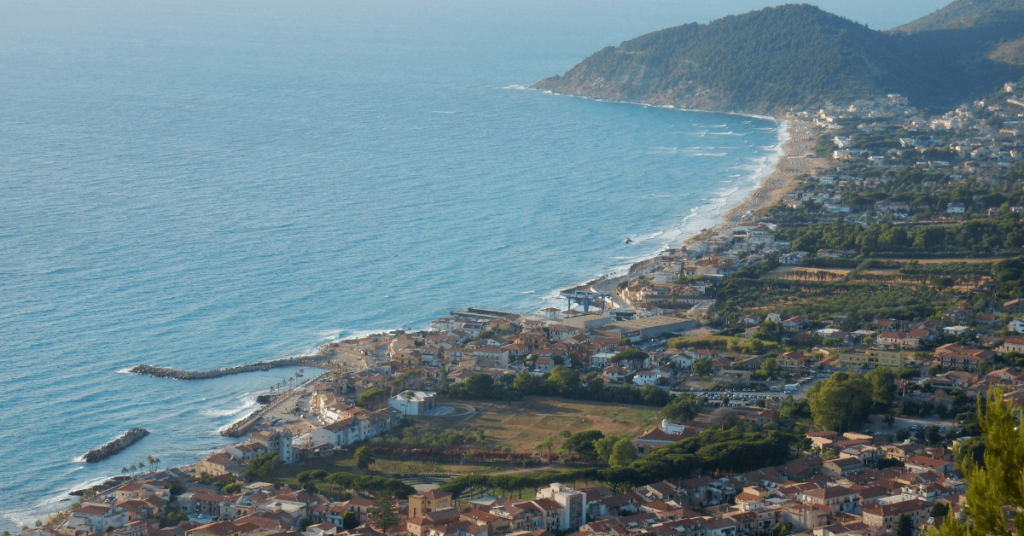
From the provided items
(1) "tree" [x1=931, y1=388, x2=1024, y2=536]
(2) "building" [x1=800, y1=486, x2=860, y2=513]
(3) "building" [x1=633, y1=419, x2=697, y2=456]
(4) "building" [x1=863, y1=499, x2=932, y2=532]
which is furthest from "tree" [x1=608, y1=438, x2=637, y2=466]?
(1) "tree" [x1=931, y1=388, x2=1024, y2=536]

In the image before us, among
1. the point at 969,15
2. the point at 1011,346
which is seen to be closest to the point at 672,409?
the point at 1011,346

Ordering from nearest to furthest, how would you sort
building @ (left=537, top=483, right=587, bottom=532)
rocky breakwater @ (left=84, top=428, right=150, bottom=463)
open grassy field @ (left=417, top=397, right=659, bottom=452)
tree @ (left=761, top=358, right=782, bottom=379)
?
building @ (left=537, top=483, right=587, bottom=532), rocky breakwater @ (left=84, top=428, right=150, bottom=463), open grassy field @ (left=417, top=397, right=659, bottom=452), tree @ (left=761, top=358, right=782, bottom=379)

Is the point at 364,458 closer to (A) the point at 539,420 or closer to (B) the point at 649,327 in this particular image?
(A) the point at 539,420

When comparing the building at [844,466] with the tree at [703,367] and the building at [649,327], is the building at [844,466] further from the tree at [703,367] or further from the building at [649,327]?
the building at [649,327]

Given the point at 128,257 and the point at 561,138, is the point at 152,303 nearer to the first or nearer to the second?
the point at 128,257

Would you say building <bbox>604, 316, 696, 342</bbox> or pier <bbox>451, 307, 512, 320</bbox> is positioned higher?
pier <bbox>451, 307, 512, 320</bbox>

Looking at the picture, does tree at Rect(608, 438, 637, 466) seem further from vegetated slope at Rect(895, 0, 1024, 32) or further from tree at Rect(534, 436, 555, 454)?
vegetated slope at Rect(895, 0, 1024, 32)

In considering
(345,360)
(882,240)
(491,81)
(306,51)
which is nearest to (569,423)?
(345,360)
